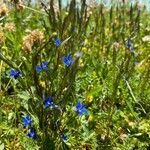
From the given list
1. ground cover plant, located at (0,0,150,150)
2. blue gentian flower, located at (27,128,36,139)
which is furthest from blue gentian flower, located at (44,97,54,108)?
blue gentian flower, located at (27,128,36,139)

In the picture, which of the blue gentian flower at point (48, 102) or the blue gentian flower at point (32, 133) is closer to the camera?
the blue gentian flower at point (48, 102)

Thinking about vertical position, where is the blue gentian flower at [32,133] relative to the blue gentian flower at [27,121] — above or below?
below

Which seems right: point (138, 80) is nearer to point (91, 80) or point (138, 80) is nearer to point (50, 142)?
point (91, 80)

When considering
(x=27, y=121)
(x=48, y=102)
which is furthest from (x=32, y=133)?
(x=48, y=102)

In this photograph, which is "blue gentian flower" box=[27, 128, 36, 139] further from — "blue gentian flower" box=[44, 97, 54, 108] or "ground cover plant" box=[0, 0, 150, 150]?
"blue gentian flower" box=[44, 97, 54, 108]

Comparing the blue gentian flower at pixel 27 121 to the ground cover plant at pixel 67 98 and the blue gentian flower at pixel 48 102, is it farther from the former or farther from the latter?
the blue gentian flower at pixel 48 102

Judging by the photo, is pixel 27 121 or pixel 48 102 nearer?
pixel 48 102

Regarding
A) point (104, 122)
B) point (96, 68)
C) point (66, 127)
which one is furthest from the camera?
point (96, 68)

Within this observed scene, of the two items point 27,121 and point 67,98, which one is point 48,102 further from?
point 27,121

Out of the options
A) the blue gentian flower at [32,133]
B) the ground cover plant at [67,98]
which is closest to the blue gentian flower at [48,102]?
the ground cover plant at [67,98]

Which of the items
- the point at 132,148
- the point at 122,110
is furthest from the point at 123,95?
the point at 132,148

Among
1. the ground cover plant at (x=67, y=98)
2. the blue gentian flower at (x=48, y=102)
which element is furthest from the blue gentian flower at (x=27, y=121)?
the blue gentian flower at (x=48, y=102)
